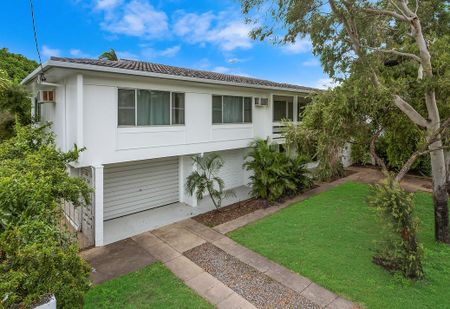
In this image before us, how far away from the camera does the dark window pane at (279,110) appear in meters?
16.2

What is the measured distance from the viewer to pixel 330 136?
7.52 m

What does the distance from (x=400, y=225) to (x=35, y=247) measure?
255 inches

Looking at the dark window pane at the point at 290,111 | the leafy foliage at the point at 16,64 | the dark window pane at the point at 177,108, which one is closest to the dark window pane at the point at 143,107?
the dark window pane at the point at 177,108

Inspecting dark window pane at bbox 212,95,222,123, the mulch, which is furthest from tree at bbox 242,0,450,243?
the mulch

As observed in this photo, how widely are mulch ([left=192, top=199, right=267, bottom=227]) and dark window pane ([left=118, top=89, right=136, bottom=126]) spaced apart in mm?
4289

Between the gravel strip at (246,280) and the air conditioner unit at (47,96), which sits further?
the air conditioner unit at (47,96)

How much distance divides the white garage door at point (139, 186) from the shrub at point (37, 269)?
7.10 metres

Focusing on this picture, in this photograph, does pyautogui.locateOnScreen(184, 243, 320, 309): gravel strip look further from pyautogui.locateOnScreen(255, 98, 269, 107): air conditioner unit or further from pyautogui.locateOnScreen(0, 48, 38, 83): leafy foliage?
pyautogui.locateOnScreen(0, 48, 38, 83): leafy foliage

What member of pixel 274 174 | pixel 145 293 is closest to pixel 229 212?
pixel 274 174

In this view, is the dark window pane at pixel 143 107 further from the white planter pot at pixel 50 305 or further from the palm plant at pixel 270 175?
the white planter pot at pixel 50 305

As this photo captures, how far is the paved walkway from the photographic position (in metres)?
5.38

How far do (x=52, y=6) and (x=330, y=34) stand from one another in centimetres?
935

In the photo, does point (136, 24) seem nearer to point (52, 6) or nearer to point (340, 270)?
point (52, 6)

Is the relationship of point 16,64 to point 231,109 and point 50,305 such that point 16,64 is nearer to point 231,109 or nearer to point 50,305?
point 231,109
